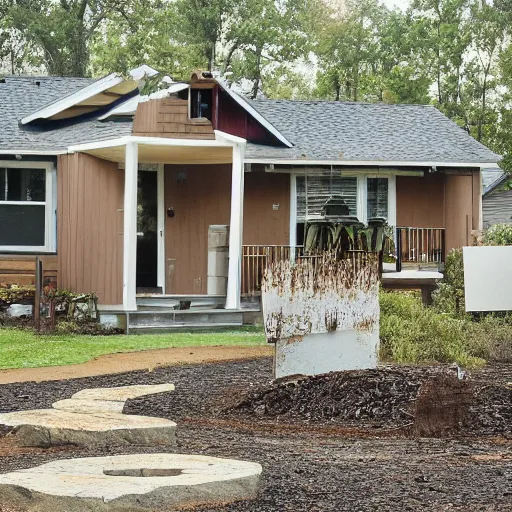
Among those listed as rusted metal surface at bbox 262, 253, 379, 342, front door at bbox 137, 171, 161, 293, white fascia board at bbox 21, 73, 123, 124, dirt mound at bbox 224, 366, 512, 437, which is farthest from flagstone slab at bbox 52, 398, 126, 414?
white fascia board at bbox 21, 73, 123, 124

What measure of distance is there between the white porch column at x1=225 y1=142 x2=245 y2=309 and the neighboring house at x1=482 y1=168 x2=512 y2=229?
12.1 metres

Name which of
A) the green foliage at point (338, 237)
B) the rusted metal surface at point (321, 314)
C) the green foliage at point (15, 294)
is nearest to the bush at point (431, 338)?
the green foliage at point (338, 237)

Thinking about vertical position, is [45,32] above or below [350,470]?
above

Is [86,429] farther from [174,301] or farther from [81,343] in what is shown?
[174,301]

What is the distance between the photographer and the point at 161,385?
10250 mm

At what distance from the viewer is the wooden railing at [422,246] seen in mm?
20688

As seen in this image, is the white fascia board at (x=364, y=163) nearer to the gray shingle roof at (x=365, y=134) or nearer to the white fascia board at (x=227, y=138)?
the gray shingle roof at (x=365, y=134)

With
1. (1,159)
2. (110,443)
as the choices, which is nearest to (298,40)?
(1,159)

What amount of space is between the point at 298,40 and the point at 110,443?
3325 centimetres

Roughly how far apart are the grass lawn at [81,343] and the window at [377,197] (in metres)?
4.71

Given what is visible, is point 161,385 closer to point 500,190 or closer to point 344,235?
point 344,235

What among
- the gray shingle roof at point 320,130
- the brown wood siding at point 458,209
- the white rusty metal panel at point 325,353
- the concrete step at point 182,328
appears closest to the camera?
the white rusty metal panel at point 325,353

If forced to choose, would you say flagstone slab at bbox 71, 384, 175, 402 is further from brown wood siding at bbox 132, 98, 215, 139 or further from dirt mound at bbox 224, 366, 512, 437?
brown wood siding at bbox 132, 98, 215, 139

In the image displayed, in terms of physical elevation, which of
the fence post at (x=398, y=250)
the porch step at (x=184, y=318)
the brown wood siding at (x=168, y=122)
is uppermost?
the brown wood siding at (x=168, y=122)
